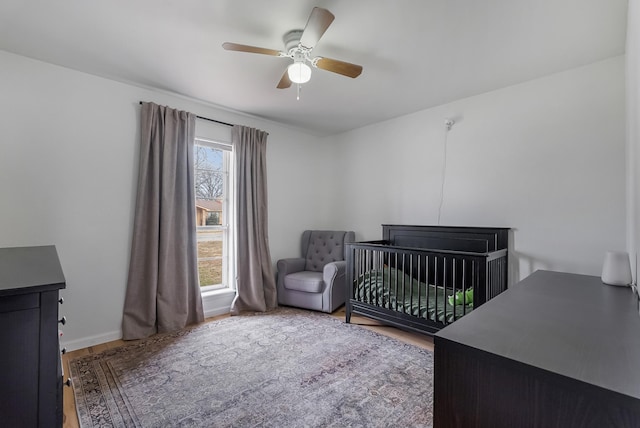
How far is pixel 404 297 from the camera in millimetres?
2811

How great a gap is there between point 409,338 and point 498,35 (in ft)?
8.27

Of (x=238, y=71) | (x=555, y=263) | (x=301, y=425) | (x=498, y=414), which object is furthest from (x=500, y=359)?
(x=238, y=71)

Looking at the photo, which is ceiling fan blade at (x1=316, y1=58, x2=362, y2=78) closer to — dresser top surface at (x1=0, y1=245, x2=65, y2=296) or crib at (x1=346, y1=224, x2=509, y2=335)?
crib at (x1=346, y1=224, x2=509, y2=335)

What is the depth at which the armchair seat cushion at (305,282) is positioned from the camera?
11.2ft

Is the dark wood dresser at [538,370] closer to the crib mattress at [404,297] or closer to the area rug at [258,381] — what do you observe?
the area rug at [258,381]

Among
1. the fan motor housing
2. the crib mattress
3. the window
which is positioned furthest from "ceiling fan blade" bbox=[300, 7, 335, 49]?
the crib mattress

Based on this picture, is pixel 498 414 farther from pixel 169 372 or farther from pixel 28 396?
pixel 169 372

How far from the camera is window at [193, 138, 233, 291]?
3.40m

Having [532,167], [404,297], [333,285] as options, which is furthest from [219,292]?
[532,167]

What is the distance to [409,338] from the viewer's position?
2.73 meters

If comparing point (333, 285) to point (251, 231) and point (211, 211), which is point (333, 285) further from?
point (211, 211)

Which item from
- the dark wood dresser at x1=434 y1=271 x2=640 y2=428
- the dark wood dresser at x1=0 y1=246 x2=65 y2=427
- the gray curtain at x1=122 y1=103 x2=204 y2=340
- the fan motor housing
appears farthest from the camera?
the gray curtain at x1=122 y1=103 x2=204 y2=340

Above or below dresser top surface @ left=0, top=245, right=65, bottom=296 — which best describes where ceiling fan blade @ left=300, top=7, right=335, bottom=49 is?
above

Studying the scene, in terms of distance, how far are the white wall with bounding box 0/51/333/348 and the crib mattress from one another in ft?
7.80
